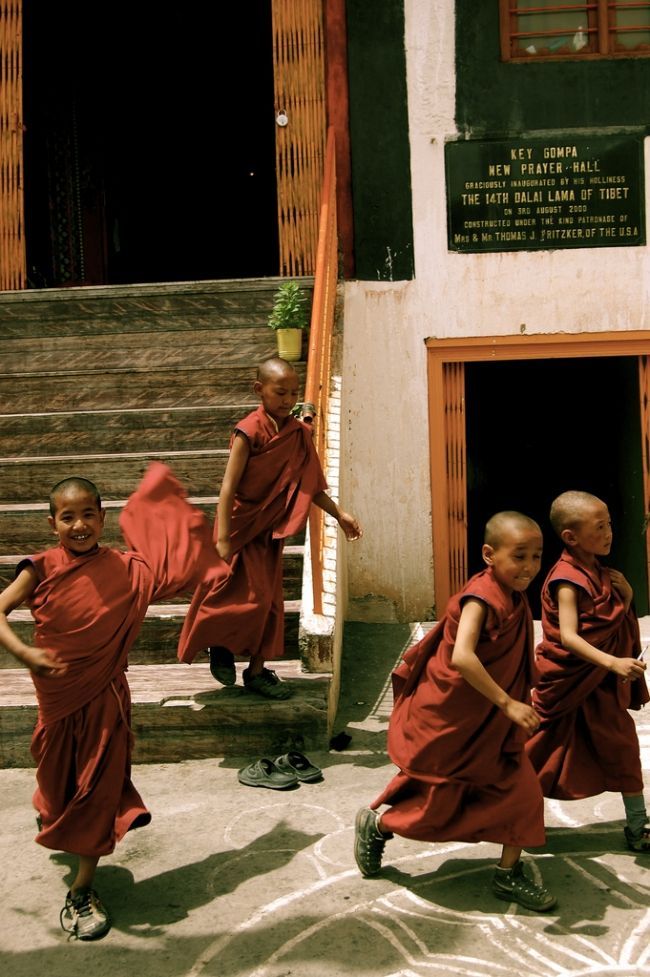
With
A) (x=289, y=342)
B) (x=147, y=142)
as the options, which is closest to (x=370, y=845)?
(x=289, y=342)

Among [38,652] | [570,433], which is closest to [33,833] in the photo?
[38,652]

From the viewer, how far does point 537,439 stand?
1145 cm

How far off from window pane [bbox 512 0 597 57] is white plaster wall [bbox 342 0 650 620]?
0.54 metres

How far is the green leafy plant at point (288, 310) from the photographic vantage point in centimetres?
688

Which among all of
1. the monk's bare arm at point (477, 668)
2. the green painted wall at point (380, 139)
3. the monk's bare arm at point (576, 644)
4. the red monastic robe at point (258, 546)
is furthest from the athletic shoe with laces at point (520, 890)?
the green painted wall at point (380, 139)

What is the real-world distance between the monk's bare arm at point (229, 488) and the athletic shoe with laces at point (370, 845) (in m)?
1.51

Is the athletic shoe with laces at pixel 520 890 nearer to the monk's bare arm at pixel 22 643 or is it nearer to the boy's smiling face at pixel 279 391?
the monk's bare arm at pixel 22 643

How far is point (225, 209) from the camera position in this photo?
13.7m

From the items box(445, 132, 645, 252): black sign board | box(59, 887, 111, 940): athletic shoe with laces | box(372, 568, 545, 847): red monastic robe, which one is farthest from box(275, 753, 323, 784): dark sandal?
box(445, 132, 645, 252): black sign board

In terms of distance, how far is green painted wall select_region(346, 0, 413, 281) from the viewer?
7.46 meters

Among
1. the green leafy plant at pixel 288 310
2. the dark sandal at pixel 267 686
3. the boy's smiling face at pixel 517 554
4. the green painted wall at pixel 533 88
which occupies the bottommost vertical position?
the dark sandal at pixel 267 686

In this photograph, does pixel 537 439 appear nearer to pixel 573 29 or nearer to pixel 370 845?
pixel 573 29

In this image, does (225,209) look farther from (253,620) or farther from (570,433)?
(253,620)

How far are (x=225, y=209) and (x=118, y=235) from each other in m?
2.25
